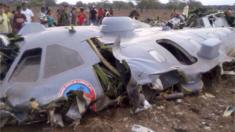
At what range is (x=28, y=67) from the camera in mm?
5727

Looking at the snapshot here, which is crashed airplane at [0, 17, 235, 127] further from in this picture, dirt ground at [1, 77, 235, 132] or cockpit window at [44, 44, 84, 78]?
dirt ground at [1, 77, 235, 132]

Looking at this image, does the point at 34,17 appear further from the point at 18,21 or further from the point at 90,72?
the point at 90,72

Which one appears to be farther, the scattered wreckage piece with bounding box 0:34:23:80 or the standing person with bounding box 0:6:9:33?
the standing person with bounding box 0:6:9:33

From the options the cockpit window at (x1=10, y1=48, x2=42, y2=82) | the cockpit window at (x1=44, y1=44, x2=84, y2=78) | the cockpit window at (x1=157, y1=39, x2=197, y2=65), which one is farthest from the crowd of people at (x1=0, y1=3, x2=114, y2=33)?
the cockpit window at (x1=44, y1=44, x2=84, y2=78)

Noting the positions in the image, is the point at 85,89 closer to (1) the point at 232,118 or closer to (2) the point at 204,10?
(1) the point at 232,118

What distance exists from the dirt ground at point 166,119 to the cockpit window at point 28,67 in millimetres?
691

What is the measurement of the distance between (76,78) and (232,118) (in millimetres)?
2407

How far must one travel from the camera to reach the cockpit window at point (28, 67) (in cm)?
560

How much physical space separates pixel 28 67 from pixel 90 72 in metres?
0.94

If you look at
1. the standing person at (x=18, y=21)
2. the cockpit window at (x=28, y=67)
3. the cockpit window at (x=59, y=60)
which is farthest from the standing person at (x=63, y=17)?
the cockpit window at (x=59, y=60)

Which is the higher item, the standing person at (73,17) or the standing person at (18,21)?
the standing person at (18,21)

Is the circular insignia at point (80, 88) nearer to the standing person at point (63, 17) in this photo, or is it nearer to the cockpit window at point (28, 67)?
the cockpit window at point (28, 67)

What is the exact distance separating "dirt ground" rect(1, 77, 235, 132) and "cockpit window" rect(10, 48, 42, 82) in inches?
27.2

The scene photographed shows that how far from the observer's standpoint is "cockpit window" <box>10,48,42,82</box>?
18.4 feet
